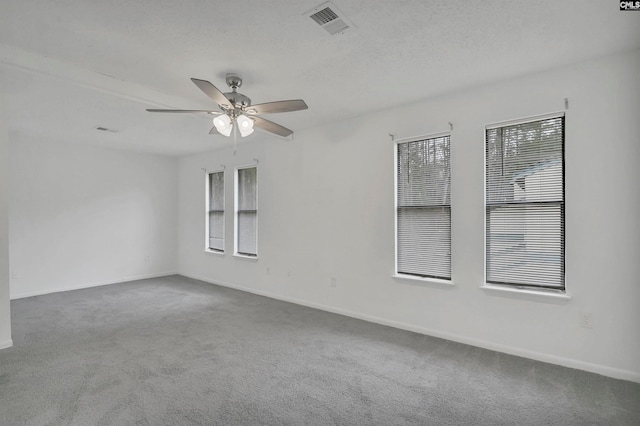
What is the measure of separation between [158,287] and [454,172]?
5.36 m

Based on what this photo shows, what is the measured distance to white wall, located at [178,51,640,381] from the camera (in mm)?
2701

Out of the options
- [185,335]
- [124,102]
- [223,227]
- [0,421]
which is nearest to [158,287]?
[223,227]

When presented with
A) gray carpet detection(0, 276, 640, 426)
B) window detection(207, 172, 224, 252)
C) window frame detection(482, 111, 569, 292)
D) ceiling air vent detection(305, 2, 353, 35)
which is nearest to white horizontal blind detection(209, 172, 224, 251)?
window detection(207, 172, 224, 252)

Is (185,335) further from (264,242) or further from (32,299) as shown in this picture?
(32,299)

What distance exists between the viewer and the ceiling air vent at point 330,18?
212cm

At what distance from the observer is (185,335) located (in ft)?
11.9

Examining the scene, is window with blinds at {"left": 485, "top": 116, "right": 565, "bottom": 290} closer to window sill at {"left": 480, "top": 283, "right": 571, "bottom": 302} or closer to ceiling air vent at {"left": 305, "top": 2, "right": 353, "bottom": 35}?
window sill at {"left": 480, "top": 283, "right": 571, "bottom": 302}

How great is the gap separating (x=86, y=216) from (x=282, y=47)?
5446 millimetres

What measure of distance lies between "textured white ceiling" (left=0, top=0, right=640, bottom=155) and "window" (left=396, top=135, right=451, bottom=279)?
64 cm

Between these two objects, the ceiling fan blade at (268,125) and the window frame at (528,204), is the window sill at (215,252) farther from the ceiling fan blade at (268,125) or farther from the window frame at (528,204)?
the window frame at (528,204)

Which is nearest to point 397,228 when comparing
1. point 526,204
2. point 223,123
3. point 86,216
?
point 526,204

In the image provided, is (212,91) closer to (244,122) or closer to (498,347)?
(244,122)

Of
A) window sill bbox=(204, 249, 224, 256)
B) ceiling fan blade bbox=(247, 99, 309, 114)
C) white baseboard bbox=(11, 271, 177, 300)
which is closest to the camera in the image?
ceiling fan blade bbox=(247, 99, 309, 114)

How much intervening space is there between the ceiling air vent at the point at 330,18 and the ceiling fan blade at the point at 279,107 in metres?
0.57
